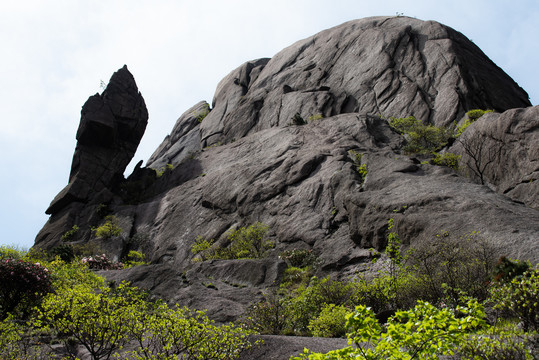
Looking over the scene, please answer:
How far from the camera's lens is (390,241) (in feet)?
56.4

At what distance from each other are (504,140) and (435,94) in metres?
14.4

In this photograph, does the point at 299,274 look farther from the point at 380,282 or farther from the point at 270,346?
the point at 270,346

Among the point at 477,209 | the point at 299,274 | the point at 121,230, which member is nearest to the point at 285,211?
the point at 299,274

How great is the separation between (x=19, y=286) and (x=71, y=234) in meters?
24.9

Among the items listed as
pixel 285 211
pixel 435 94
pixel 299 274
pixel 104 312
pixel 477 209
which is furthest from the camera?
pixel 435 94

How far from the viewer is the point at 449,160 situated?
991 inches

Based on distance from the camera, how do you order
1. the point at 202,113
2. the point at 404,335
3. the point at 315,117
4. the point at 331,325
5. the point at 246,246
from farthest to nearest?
the point at 202,113 → the point at 315,117 → the point at 246,246 → the point at 331,325 → the point at 404,335

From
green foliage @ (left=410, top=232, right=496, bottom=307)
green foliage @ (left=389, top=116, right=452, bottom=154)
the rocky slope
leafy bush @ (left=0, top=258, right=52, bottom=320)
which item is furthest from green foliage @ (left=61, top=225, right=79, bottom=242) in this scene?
green foliage @ (left=410, top=232, right=496, bottom=307)

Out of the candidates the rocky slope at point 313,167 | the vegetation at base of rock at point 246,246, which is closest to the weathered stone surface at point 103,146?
the rocky slope at point 313,167

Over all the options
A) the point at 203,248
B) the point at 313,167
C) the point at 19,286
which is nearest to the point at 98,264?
the point at 203,248

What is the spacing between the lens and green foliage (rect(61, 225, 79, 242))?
3733cm

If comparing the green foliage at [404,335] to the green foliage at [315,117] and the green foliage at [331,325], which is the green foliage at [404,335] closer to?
the green foliage at [331,325]

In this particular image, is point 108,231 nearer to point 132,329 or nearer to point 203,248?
point 203,248

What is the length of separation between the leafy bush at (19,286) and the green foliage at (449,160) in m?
22.6
